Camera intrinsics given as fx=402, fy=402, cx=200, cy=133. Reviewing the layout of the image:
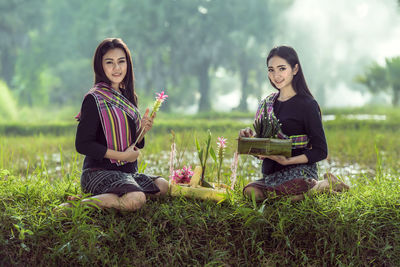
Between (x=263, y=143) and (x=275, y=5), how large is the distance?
2295cm

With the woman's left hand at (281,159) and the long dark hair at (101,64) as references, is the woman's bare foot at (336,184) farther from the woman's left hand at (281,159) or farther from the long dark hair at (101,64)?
the long dark hair at (101,64)

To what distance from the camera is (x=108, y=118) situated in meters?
2.56

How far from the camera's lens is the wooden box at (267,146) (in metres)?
2.48

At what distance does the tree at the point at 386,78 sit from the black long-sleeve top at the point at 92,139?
58.1 ft

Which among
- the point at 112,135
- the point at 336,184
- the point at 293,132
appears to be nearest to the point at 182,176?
the point at 112,135

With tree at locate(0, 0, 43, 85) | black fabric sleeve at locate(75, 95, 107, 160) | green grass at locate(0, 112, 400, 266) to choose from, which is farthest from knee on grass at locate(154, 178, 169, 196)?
tree at locate(0, 0, 43, 85)

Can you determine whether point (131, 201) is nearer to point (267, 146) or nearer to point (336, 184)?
point (267, 146)

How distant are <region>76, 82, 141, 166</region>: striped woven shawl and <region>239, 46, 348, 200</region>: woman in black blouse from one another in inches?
30.0

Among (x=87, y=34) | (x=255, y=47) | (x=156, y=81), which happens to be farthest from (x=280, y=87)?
(x=87, y=34)

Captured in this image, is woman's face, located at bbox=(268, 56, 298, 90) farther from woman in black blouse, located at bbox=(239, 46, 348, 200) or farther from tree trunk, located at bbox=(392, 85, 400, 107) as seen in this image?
tree trunk, located at bbox=(392, 85, 400, 107)

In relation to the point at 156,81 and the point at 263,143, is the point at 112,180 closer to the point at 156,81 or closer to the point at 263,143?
the point at 263,143

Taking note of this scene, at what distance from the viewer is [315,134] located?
2598 mm

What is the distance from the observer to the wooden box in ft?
8.13

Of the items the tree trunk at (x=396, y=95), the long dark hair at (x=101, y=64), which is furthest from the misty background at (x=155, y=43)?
the long dark hair at (x=101, y=64)
